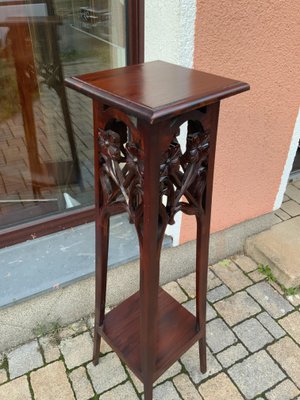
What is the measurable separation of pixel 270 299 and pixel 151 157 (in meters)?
1.64

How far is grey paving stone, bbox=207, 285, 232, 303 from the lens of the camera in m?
2.28

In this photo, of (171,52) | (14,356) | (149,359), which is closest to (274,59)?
(171,52)

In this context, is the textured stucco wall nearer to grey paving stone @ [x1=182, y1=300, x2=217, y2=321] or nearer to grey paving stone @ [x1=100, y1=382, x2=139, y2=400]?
grey paving stone @ [x1=182, y1=300, x2=217, y2=321]

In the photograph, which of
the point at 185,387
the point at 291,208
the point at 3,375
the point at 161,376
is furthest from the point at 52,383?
the point at 291,208

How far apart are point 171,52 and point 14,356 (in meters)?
1.72

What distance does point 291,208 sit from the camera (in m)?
3.01

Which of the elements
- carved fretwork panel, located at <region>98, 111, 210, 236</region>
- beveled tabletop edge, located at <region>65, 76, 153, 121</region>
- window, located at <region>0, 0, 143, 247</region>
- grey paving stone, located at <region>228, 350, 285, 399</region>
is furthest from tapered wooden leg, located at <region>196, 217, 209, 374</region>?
window, located at <region>0, 0, 143, 247</region>

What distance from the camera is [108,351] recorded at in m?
1.95

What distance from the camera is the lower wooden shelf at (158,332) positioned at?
1581 mm

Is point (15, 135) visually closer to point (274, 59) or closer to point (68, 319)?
point (68, 319)

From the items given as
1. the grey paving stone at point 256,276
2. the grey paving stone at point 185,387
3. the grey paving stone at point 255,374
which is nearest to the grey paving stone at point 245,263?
the grey paving stone at point 256,276

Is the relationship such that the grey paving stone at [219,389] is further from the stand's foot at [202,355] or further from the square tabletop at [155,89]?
the square tabletop at [155,89]

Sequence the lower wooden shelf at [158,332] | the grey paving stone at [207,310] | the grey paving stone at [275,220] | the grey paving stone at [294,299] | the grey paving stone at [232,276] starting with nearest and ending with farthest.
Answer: the lower wooden shelf at [158,332] < the grey paving stone at [207,310] < the grey paving stone at [294,299] < the grey paving stone at [232,276] < the grey paving stone at [275,220]

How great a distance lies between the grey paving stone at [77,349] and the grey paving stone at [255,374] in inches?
29.3
